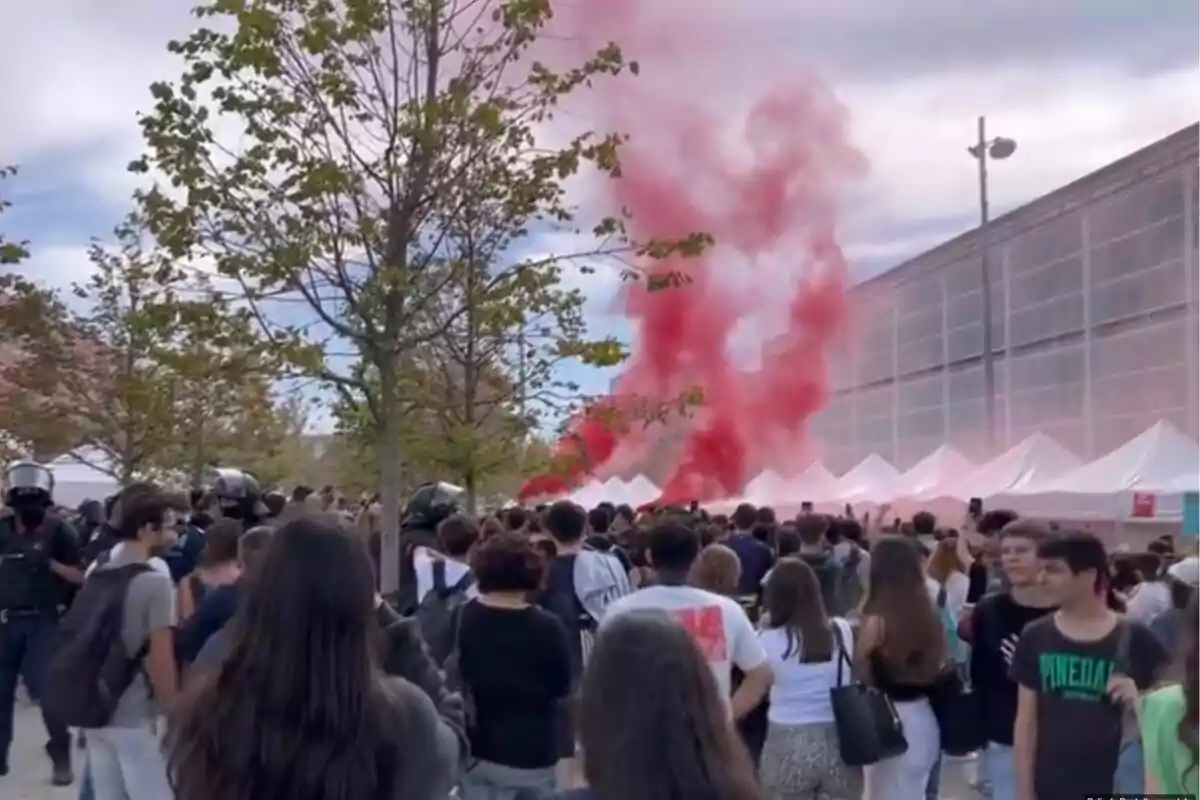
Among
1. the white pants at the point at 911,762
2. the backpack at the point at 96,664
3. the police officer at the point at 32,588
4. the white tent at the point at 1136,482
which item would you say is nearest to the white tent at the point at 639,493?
the white tent at the point at 1136,482

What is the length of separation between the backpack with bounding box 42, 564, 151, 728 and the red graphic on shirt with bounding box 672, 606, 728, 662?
215 centimetres

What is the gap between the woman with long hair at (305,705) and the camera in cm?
320

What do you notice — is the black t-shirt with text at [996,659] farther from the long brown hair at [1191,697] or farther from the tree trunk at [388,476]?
the tree trunk at [388,476]

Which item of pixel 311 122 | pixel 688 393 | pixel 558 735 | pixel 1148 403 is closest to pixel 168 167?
pixel 311 122

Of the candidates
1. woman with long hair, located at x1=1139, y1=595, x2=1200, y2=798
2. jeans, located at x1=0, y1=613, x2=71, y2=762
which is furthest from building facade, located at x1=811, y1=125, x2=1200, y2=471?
woman with long hair, located at x1=1139, y1=595, x2=1200, y2=798

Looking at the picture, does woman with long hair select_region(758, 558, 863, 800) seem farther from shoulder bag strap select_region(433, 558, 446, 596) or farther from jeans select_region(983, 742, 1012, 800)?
shoulder bag strap select_region(433, 558, 446, 596)

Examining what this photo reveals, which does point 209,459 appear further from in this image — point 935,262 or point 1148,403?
point 935,262

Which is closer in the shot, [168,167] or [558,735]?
[558,735]

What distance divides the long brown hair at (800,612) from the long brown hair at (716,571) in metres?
0.72

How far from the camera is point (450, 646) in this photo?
727 cm

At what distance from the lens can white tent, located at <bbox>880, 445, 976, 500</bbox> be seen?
26.5m

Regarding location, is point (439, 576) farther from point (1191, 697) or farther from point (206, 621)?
point (1191, 697)

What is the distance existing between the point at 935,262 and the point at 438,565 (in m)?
37.1

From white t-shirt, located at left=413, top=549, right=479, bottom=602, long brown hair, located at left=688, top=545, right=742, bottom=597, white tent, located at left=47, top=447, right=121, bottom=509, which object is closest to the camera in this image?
long brown hair, located at left=688, top=545, right=742, bottom=597
